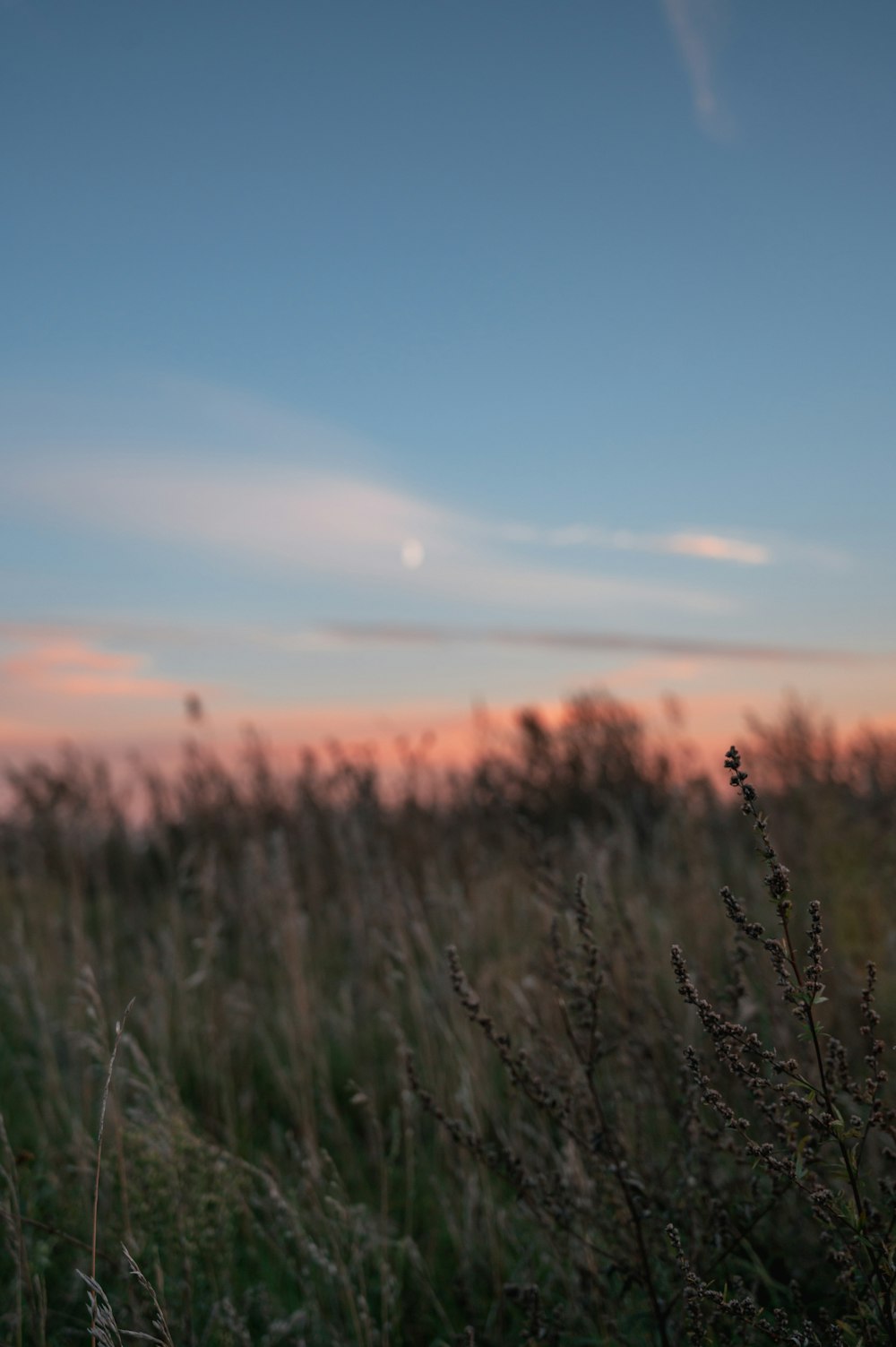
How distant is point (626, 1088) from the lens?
3182mm

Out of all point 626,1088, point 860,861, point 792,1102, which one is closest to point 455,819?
point 860,861

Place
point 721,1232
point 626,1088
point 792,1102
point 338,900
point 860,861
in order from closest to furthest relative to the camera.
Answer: point 792,1102, point 721,1232, point 626,1088, point 860,861, point 338,900

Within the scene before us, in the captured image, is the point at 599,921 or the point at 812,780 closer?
the point at 599,921

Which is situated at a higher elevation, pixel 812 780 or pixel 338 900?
pixel 812 780

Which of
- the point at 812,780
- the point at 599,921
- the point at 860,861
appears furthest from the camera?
the point at 812,780

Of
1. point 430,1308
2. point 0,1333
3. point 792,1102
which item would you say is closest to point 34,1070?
point 0,1333

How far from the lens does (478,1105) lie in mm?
3820

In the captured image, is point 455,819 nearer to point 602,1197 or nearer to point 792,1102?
point 602,1197

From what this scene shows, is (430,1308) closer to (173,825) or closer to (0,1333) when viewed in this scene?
(0,1333)

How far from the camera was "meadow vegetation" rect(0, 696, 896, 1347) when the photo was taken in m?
2.08

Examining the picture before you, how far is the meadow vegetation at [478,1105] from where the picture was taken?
2.08 meters

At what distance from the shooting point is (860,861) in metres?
6.02

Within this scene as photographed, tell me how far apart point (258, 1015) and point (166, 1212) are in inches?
93.8

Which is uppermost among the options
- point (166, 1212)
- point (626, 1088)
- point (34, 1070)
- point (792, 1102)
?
point (792, 1102)
